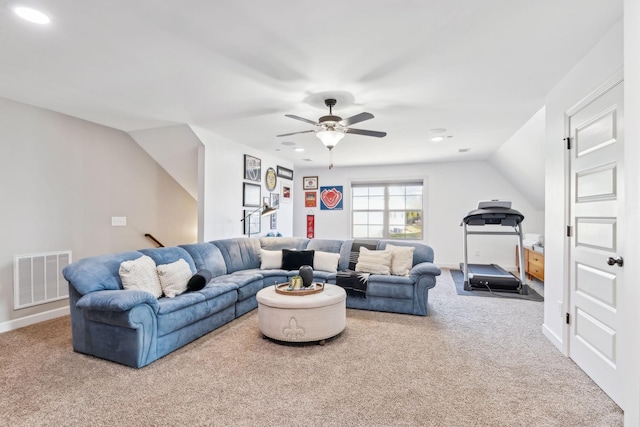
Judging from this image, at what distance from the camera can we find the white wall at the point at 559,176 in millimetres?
2377

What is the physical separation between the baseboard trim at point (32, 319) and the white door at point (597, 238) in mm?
5324

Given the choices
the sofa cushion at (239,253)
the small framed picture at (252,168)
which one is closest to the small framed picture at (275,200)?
the small framed picture at (252,168)

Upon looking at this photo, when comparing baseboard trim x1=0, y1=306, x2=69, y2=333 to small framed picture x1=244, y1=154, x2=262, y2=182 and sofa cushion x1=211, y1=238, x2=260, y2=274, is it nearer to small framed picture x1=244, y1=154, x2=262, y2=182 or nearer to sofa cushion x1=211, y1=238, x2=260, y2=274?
sofa cushion x1=211, y1=238, x2=260, y2=274

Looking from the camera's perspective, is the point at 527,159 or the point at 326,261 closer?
the point at 326,261

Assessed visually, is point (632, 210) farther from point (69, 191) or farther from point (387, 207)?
point (387, 207)

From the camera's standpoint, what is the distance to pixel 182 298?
2959 millimetres

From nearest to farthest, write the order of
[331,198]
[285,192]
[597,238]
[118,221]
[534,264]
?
[597,238], [118,221], [534,264], [285,192], [331,198]

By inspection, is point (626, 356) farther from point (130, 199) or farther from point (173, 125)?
point (130, 199)

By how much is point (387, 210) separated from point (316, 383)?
583cm

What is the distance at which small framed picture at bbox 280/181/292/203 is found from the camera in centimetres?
681

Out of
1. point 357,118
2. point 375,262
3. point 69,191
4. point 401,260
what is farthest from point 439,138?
point 69,191

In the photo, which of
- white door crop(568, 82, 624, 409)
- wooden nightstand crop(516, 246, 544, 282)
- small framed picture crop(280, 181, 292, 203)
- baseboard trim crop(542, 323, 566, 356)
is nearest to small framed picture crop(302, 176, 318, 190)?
small framed picture crop(280, 181, 292, 203)

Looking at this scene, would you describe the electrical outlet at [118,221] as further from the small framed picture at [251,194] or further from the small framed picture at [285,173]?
the small framed picture at [285,173]

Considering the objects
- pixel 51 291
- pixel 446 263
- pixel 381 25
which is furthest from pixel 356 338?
pixel 446 263
